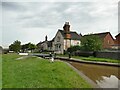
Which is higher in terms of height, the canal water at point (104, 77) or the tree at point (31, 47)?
the tree at point (31, 47)

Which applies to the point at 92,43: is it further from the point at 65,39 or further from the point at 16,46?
the point at 16,46

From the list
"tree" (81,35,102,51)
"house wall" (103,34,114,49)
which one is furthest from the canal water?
"house wall" (103,34,114,49)

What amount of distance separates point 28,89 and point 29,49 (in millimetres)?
88731

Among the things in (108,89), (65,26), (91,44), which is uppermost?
(65,26)

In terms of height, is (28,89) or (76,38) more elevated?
(76,38)

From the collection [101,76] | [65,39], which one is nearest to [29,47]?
[65,39]

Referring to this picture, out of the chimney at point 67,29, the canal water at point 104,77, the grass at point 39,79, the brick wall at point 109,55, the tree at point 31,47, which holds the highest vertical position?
the chimney at point 67,29

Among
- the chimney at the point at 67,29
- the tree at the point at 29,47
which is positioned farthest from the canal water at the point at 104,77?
the tree at the point at 29,47

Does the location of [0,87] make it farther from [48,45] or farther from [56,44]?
[48,45]

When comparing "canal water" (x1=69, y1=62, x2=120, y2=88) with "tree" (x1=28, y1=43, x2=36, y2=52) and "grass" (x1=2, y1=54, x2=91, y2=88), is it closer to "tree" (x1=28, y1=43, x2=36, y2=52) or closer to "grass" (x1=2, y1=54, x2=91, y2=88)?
"grass" (x1=2, y1=54, x2=91, y2=88)

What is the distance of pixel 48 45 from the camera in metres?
87.2

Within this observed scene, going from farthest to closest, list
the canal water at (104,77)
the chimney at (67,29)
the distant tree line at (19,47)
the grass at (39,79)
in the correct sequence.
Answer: the distant tree line at (19,47) < the chimney at (67,29) < the canal water at (104,77) < the grass at (39,79)

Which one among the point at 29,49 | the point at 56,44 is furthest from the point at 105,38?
the point at 29,49

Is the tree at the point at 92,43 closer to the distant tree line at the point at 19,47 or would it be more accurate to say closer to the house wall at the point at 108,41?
the house wall at the point at 108,41
